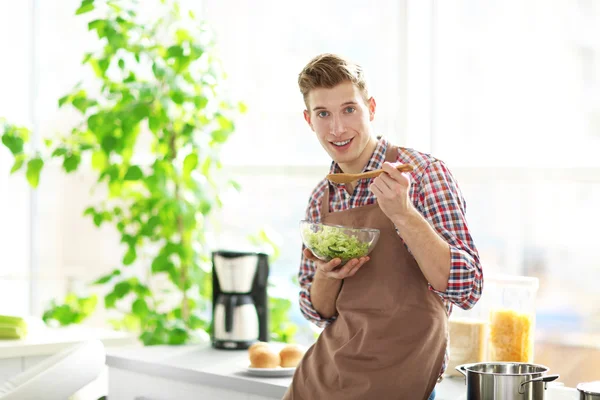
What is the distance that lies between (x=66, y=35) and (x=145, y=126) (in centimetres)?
72

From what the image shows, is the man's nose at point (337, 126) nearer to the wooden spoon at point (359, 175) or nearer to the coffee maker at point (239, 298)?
the wooden spoon at point (359, 175)

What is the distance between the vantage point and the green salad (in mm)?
1781

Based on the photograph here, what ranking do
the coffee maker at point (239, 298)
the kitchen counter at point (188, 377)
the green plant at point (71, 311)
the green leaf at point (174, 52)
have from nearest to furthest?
the kitchen counter at point (188, 377) < the coffee maker at point (239, 298) < the green leaf at point (174, 52) < the green plant at point (71, 311)

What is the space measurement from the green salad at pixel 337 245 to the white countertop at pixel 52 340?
121 cm

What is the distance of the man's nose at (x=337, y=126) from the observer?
71.8 inches

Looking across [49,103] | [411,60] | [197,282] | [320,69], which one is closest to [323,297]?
[320,69]

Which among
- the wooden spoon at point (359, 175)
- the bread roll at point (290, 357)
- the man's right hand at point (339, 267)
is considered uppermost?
the wooden spoon at point (359, 175)

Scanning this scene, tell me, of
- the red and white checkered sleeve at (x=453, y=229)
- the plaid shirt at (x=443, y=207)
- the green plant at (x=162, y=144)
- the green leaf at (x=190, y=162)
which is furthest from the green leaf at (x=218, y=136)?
the red and white checkered sleeve at (x=453, y=229)

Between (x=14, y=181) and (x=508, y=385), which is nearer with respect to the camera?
(x=508, y=385)

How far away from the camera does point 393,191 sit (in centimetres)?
166

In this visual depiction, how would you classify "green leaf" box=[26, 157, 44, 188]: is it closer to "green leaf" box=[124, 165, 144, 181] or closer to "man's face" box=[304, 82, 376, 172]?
"green leaf" box=[124, 165, 144, 181]

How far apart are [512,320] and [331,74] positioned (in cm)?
83

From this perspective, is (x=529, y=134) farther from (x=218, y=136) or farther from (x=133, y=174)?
(x=133, y=174)

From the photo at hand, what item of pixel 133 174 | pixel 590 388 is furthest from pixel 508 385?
Answer: pixel 133 174
